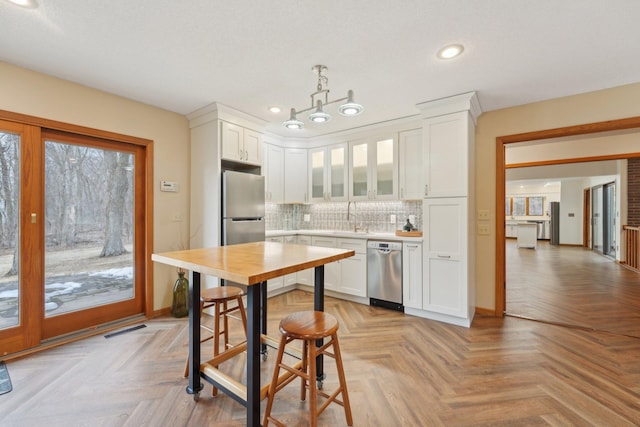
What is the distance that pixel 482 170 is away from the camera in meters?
3.50

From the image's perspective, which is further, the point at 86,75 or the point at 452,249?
the point at 452,249

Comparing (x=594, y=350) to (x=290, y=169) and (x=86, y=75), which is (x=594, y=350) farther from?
(x=86, y=75)

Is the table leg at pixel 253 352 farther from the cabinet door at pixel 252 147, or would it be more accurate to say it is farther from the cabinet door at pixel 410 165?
the cabinet door at pixel 410 165

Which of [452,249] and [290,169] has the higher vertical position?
[290,169]

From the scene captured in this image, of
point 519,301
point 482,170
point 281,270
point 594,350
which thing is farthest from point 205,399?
point 519,301

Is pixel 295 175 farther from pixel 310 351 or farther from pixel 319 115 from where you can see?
pixel 310 351

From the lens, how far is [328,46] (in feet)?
7.02

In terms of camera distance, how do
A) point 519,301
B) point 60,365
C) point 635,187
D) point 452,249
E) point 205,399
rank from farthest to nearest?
point 635,187 → point 519,301 → point 452,249 → point 60,365 → point 205,399

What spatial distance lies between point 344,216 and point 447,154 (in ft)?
6.71

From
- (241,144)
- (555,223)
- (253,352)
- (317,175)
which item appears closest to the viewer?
(253,352)

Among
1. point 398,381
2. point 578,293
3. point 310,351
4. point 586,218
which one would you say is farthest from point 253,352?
point 586,218

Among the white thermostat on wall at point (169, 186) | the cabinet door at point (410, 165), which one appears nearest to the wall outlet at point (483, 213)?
the cabinet door at point (410, 165)

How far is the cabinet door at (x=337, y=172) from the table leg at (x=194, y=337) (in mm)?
2891

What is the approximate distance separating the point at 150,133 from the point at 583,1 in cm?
405
